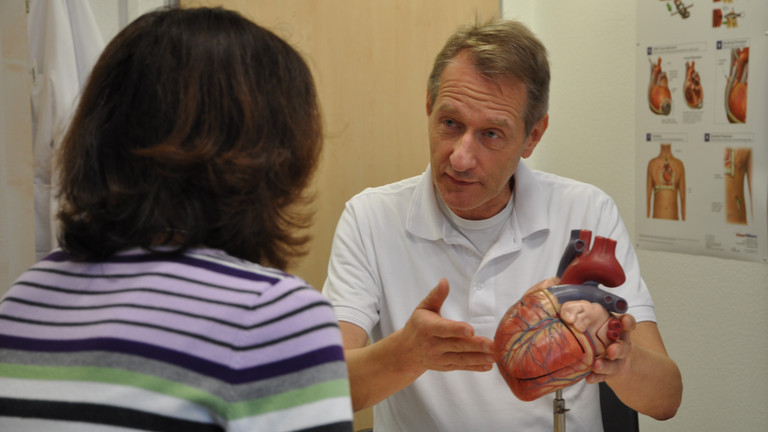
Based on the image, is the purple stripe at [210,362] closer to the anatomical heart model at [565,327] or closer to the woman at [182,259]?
the woman at [182,259]

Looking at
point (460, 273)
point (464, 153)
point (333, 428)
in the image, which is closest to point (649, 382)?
point (460, 273)

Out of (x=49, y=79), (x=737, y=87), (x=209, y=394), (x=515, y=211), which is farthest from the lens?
(x=737, y=87)

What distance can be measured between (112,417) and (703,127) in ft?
6.66

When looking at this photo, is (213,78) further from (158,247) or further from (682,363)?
(682,363)

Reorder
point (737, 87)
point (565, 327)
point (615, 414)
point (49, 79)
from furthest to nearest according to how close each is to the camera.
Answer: point (737, 87) → point (49, 79) → point (615, 414) → point (565, 327)

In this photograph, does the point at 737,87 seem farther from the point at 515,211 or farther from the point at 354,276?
the point at 354,276

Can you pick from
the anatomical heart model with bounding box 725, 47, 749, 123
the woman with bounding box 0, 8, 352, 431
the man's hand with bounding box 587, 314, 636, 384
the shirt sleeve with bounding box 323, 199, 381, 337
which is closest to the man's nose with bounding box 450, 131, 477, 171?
the shirt sleeve with bounding box 323, 199, 381, 337

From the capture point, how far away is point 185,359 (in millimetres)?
643

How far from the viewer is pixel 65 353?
676 mm

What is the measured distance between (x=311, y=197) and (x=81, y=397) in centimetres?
34

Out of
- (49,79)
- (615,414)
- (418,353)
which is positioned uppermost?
(49,79)

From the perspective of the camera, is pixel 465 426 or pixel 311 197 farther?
pixel 465 426

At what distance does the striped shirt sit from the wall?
1.82 meters

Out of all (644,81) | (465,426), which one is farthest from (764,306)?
(465,426)
